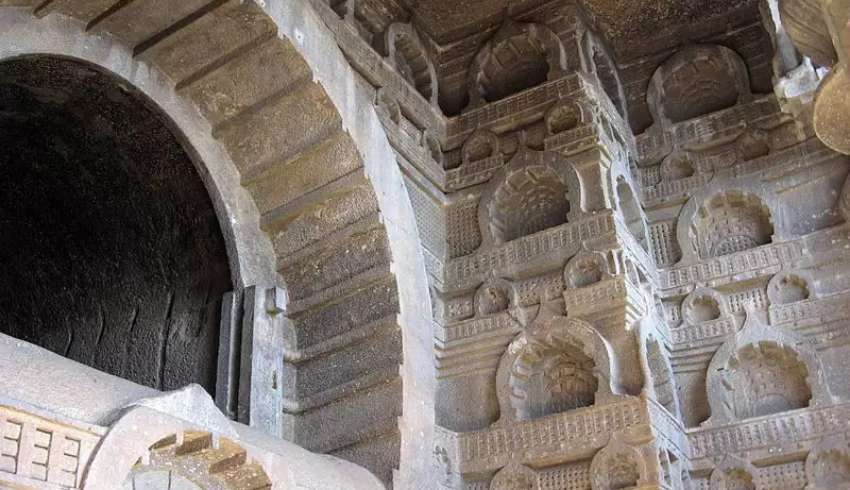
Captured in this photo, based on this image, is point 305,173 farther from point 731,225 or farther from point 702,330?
point 731,225

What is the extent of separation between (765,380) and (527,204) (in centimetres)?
242

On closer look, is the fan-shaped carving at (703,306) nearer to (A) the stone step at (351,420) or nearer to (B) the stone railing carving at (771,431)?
(B) the stone railing carving at (771,431)

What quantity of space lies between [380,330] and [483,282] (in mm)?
1832

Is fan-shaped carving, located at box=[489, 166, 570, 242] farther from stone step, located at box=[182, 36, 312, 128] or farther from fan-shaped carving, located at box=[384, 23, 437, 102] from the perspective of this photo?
stone step, located at box=[182, 36, 312, 128]

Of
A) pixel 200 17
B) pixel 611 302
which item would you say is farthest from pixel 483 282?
pixel 200 17

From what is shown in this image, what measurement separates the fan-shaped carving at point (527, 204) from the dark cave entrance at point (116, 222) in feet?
9.01

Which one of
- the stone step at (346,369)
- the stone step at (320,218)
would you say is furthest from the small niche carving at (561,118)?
the stone step at (346,369)

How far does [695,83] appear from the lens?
9.44 m

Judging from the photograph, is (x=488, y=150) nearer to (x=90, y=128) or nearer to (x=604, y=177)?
(x=604, y=177)

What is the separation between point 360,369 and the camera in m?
6.26

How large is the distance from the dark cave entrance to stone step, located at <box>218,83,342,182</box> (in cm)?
36

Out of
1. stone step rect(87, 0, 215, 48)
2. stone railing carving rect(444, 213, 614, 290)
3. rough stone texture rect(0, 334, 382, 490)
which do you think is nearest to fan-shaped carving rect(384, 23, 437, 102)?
stone railing carving rect(444, 213, 614, 290)

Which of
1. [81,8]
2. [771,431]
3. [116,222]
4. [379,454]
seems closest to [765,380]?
[771,431]

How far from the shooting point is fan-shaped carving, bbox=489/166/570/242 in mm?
8203
